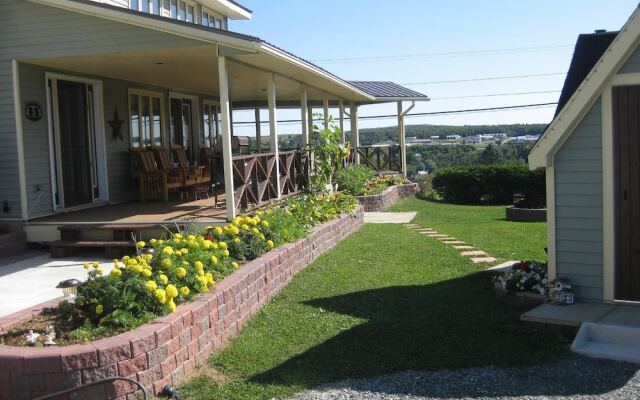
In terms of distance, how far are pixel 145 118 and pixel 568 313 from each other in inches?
403

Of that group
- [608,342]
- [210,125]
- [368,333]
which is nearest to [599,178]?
[608,342]

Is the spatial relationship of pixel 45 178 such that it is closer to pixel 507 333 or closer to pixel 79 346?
pixel 79 346

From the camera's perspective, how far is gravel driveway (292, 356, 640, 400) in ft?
14.3

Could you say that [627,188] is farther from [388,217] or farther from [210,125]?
[210,125]

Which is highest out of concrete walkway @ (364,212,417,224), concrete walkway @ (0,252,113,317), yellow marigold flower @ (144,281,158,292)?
yellow marigold flower @ (144,281,158,292)

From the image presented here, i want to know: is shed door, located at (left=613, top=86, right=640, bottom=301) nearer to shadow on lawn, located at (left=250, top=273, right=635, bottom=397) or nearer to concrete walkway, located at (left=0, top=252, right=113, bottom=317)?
shadow on lawn, located at (left=250, top=273, right=635, bottom=397)

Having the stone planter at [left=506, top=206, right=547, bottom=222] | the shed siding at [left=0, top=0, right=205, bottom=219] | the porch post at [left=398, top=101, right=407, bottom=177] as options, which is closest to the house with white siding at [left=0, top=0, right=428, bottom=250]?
the shed siding at [left=0, top=0, right=205, bottom=219]

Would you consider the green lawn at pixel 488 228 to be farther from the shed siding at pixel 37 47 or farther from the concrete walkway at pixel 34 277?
the concrete walkway at pixel 34 277

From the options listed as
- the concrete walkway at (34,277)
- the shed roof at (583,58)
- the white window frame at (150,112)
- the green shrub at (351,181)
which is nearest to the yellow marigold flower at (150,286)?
the concrete walkway at (34,277)

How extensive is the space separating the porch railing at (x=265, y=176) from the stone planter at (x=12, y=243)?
319 cm

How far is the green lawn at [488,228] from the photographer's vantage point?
9.63 metres

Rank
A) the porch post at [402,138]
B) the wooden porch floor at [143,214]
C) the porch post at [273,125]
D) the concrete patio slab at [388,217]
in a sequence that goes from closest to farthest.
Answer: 1. the wooden porch floor at [143,214]
2. the porch post at [273,125]
3. the concrete patio slab at [388,217]
4. the porch post at [402,138]

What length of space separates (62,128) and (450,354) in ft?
26.6

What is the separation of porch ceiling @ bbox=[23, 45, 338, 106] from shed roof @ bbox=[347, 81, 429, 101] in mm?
6357
